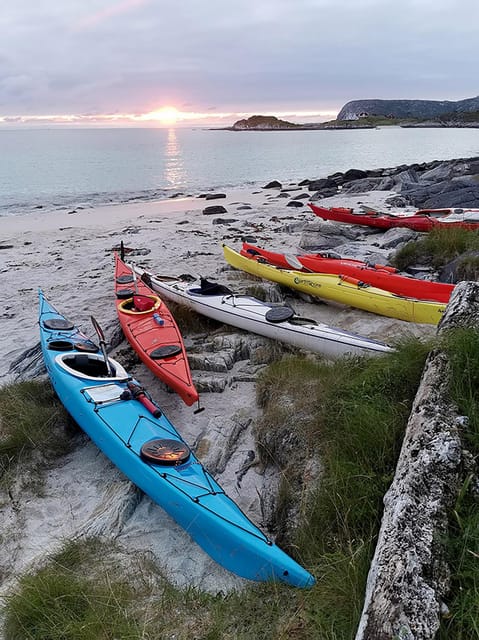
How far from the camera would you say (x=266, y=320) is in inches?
231

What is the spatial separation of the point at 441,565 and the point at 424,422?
0.78 meters

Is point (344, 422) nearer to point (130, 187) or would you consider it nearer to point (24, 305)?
point (24, 305)

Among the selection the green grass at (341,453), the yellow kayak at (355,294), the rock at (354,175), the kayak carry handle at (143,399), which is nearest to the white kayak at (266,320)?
the green grass at (341,453)

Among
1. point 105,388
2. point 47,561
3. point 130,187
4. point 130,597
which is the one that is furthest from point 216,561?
point 130,187

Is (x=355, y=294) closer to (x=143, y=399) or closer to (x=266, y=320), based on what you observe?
(x=266, y=320)

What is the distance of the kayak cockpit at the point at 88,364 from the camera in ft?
15.9

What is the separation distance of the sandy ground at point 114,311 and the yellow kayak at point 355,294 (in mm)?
160

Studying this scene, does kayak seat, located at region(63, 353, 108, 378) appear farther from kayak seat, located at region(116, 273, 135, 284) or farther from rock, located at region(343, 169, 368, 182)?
rock, located at region(343, 169, 368, 182)

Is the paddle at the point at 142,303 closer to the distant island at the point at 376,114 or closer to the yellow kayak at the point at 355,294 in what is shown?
the yellow kayak at the point at 355,294

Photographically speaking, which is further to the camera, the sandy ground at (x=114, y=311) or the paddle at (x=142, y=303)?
the paddle at (x=142, y=303)

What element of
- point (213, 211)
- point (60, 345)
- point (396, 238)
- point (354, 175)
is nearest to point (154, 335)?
point (60, 345)

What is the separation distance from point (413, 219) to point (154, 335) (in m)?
7.98

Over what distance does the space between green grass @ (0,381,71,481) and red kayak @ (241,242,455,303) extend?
4642mm

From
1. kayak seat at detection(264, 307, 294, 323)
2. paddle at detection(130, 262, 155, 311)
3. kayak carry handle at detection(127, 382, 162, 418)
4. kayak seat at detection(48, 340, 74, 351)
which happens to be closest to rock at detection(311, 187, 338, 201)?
paddle at detection(130, 262, 155, 311)
